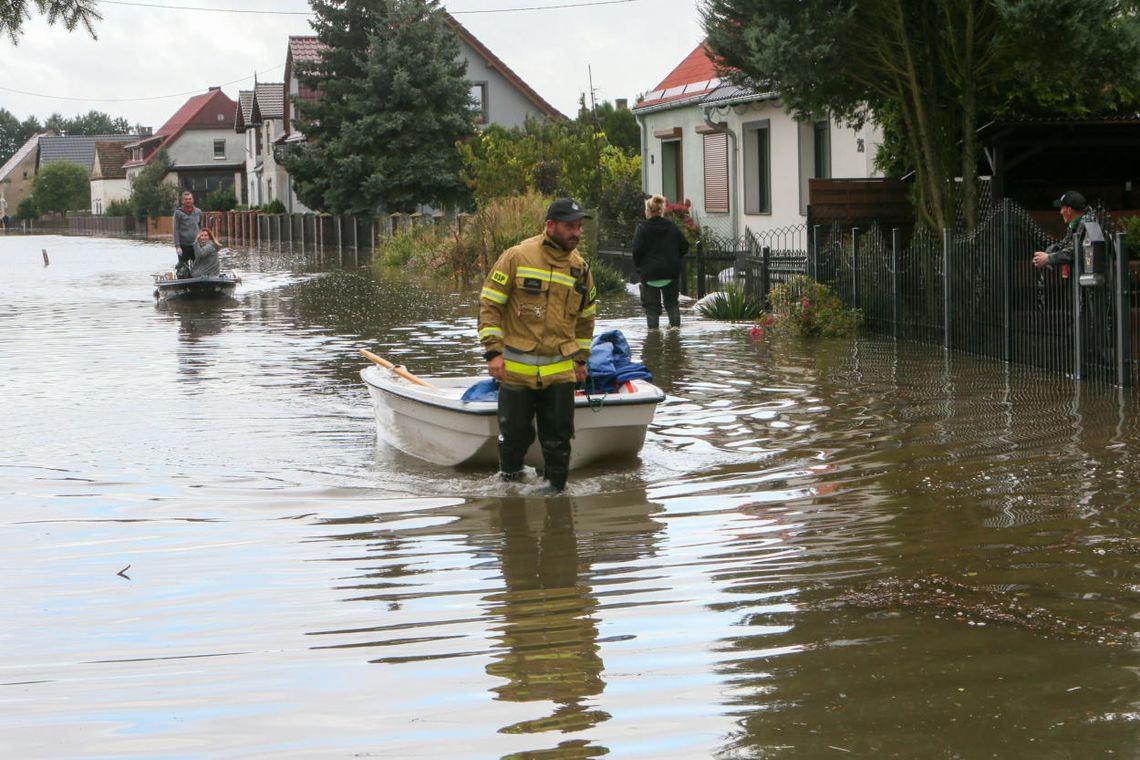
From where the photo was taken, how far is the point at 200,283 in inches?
1070

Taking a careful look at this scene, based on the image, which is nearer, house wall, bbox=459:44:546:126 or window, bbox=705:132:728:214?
window, bbox=705:132:728:214

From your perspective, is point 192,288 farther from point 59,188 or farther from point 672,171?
point 59,188

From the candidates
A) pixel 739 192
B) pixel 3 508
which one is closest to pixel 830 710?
pixel 3 508

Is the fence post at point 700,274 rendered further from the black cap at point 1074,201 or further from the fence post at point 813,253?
the black cap at point 1074,201

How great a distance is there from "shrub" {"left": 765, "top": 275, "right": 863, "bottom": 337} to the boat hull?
467 inches

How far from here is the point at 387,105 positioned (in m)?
49.4

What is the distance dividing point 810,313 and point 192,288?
12714mm

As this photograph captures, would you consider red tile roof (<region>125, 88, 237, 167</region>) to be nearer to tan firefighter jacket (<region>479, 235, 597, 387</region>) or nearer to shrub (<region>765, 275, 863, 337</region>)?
shrub (<region>765, 275, 863, 337</region>)

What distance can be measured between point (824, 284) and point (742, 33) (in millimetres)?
3316

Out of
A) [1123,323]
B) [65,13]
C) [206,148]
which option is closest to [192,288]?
[65,13]

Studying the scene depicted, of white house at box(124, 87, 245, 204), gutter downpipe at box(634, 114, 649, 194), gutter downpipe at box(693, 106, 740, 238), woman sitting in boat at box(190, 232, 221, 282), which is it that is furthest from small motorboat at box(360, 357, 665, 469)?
white house at box(124, 87, 245, 204)

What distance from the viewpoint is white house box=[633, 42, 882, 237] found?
26.2 metres

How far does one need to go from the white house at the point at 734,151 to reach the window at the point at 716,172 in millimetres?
19

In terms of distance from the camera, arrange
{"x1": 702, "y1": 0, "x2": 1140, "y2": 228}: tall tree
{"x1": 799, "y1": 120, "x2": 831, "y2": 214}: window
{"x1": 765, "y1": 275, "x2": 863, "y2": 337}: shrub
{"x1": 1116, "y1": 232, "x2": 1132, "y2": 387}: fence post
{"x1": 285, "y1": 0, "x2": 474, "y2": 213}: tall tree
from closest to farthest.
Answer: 1. {"x1": 1116, "y1": 232, "x2": 1132, "y2": 387}: fence post
2. {"x1": 702, "y1": 0, "x2": 1140, "y2": 228}: tall tree
3. {"x1": 765, "y1": 275, "x2": 863, "y2": 337}: shrub
4. {"x1": 799, "y1": 120, "x2": 831, "y2": 214}: window
5. {"x1": 285, "y1": 0, "x2": 474, "y2": 213}: tall tree
